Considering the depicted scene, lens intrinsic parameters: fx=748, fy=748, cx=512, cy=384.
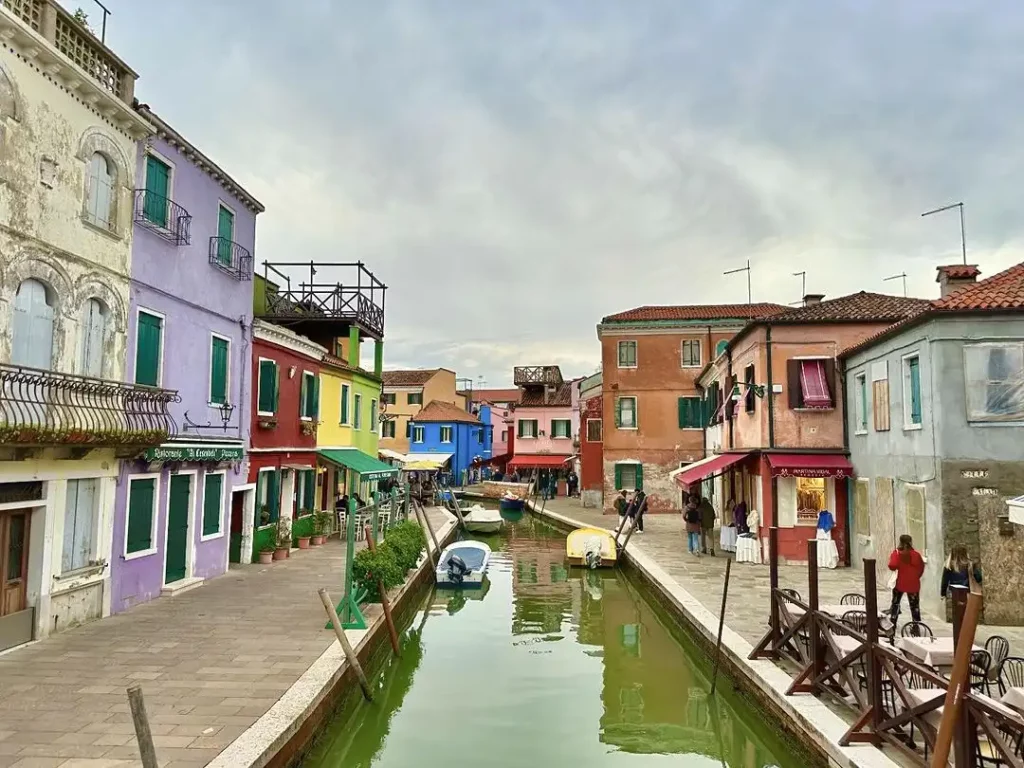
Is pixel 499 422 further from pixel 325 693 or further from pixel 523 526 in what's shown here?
pixel 325 693

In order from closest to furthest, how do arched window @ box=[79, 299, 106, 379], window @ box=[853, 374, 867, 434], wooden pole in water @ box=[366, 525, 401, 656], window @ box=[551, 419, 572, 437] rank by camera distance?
arched window @ box=[79, 299, 106, 379] → wooden pole in water @ box=[366, 525, 401, 656] → window @ box=[853, 374, 867, 434] → window @ box=[551, 419, 572, 437]

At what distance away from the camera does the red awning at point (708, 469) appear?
69.3 feet

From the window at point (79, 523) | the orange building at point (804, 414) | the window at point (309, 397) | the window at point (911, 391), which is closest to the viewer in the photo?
the window at point (79, 523)

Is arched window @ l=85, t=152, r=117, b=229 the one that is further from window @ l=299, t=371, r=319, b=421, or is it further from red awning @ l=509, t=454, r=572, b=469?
red awning @ l=509, t=454, r=572, b=469

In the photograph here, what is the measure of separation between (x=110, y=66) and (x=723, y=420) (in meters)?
20.3

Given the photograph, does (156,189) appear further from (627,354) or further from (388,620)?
(627,354)

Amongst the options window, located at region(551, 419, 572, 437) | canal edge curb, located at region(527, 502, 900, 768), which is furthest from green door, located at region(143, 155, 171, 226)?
window, located at region(551, 419, 572, 437)

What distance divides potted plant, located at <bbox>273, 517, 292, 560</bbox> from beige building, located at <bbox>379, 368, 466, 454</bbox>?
119 feet

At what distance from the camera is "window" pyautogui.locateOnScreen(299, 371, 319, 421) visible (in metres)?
21.8

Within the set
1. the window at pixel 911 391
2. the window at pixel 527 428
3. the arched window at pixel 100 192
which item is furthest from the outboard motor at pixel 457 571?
the window at pixel 527 428

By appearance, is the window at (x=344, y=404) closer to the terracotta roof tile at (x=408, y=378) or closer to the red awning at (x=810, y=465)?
the red awning at (x=810, y=465)

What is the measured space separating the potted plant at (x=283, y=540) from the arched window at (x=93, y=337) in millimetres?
8236

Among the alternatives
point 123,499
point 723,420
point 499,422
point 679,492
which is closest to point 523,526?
point 679,492

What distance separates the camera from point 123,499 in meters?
13.2
